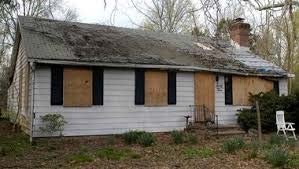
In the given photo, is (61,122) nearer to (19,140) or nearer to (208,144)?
(19,140)

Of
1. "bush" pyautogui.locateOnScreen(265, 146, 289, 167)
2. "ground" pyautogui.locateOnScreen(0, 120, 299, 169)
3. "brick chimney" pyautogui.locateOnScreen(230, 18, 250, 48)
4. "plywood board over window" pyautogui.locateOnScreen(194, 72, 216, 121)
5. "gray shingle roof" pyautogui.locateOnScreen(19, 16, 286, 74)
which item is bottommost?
"ground" pyautogui.locateOnScreen(0, 120, 299, 169)

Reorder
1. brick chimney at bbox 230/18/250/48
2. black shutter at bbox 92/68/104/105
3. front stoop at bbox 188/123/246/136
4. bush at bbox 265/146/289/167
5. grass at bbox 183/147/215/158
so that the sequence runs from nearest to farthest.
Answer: bush at bbox 265/146/289/167 → grass at bbox 183/147/215/158 → black shutter at bbox 92/68/104/105 → front stoop at bbox 188/123/246/136 → brick chimney at bbox 230/18/250/48

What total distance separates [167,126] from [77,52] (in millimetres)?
4946

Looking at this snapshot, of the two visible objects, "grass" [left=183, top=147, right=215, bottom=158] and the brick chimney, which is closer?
"grass" [left=183, top=147, right=215, bottom=158]

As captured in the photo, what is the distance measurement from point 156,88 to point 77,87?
3.52m

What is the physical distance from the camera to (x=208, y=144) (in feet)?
44.9

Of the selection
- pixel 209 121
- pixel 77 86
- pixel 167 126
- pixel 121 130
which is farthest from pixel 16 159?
pixel 209 121

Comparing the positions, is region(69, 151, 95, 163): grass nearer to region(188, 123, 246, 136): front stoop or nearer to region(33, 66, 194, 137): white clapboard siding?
region(33, 66, 194, 137): white clapboard siding

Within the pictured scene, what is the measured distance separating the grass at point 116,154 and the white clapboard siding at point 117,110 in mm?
3503

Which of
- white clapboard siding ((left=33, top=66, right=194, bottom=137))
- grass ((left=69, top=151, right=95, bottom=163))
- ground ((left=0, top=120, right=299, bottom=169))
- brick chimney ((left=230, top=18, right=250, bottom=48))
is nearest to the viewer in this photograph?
ground ((left=0, top=120, right=299, bottom=169))

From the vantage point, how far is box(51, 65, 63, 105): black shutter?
14.6 m

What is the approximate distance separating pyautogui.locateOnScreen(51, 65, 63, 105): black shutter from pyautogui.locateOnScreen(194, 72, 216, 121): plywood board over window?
6.17 m

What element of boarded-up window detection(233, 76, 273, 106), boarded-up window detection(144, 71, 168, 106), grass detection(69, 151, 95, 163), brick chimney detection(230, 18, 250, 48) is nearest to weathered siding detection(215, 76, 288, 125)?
boarded-up window detection(233, 76, 273, 106)

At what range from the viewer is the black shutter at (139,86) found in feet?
53.7
